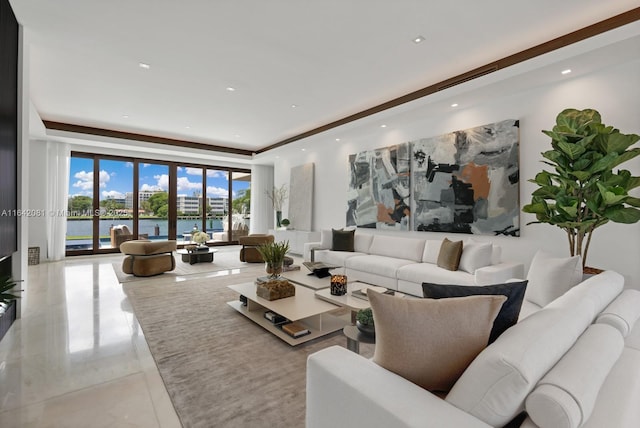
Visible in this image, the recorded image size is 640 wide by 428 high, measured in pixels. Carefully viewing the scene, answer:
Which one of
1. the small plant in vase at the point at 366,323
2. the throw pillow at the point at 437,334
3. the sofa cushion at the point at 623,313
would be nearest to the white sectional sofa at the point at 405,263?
the sofa cushion at the point at 623,313

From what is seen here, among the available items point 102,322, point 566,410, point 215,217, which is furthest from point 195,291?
point 215,217

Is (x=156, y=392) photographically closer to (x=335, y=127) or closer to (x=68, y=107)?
(x=335, y=127)

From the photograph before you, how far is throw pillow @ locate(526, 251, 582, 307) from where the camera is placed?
7.79 ft

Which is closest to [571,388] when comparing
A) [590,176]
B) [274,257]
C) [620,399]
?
[620,399]

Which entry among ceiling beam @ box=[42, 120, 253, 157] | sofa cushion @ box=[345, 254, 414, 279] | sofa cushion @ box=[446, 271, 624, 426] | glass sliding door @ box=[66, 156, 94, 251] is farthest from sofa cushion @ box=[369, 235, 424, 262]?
glass sliding door @ box=[66, 156, 94, 251]

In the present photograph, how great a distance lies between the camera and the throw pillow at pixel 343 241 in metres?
5.57

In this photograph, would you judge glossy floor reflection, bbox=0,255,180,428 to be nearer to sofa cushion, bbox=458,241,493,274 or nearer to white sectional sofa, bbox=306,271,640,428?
white sectional sofa, bbox=306,271,640,428

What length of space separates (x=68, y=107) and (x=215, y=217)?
15.6ft

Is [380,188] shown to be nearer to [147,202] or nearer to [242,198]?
[242,198]

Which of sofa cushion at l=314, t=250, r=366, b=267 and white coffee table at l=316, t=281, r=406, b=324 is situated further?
sofa cushion at l=314, t=250, r=366, b=267

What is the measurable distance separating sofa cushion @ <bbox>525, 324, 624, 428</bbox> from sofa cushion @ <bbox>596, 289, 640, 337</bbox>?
40 centimetres

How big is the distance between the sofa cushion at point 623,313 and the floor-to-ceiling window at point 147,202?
9.12 m

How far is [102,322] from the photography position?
3.25 metres

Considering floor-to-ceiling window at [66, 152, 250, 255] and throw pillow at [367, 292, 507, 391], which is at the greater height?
floor-to-ceiling window at [66, 152, 250, 255]
